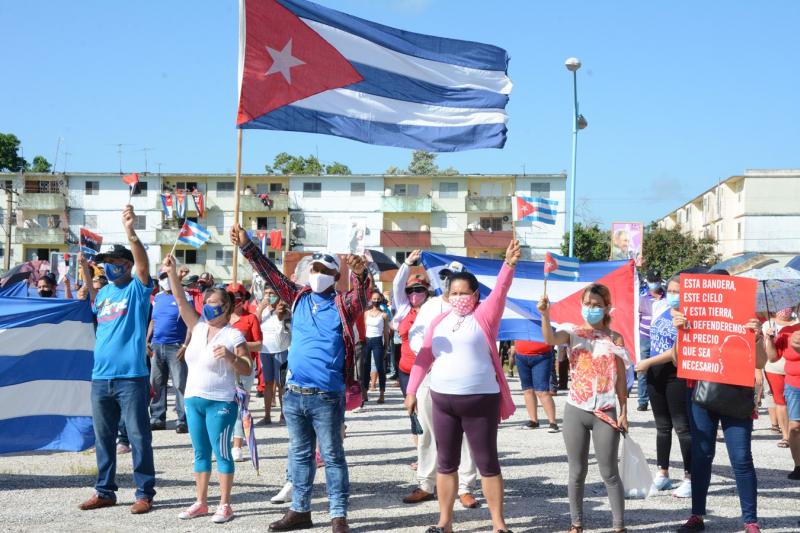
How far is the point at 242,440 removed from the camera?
10227 millimetres

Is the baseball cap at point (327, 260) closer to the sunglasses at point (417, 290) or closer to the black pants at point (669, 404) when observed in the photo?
the sunglasses at point (417, 290)

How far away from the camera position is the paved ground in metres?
7.06

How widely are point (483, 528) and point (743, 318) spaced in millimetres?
2503

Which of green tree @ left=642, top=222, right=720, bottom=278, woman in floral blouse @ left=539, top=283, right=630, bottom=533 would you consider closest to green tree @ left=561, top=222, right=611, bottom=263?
green tree @ left=642, top=222, right=720, bottom=278

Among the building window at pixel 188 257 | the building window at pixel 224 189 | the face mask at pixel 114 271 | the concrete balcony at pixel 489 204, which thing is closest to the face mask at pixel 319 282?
the face mask at pixel 114 271

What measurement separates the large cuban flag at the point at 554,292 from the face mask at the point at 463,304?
81.8 inches

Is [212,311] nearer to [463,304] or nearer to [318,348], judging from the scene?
[318,348]

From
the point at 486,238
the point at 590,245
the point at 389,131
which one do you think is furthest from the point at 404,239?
the point at 389,131

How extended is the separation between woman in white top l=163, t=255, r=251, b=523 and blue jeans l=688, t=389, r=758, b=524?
351 centimetres

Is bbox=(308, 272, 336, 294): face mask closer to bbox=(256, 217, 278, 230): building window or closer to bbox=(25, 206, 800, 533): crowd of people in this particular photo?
bbox=(25, 206, 800, 533): crowd of people

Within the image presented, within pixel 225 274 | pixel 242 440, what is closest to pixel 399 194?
pixel 225 274

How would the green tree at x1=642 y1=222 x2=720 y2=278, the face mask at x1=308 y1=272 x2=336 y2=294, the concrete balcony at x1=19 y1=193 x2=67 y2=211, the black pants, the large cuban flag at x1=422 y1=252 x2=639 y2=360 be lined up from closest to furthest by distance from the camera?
the face mask at x1=308 y1=272 x2=336 y2=294
the black pants
the large cuban flag at x1=422 y1=252 x2=639 y2=360
the green tree at x1=642 y1=222 x2=720 y2=278
the concrete balcony at x1=19 y1=193 x2=67 y2=211

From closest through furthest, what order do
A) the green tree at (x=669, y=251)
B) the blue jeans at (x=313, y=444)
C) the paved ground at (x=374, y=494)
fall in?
1. the blue jeans at (x=313, y=444)
2. the paved ground at (x=374, y=494)
3. the green tree at (x=669, y=251)

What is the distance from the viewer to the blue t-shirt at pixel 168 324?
11.7 meters
